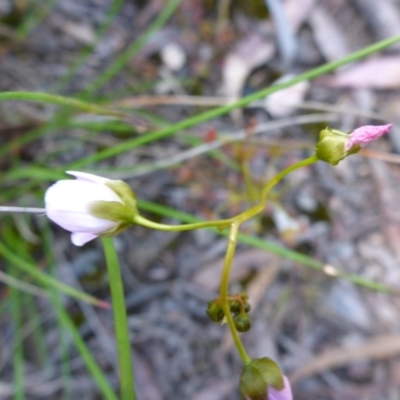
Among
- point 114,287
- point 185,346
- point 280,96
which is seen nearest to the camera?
point 114,287

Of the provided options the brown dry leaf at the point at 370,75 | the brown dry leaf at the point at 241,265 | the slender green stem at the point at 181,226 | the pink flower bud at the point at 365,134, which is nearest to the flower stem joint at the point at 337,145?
the pink flower bud at the point at 365,134

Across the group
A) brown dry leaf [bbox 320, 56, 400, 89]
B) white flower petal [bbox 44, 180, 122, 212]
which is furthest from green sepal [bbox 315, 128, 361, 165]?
brown dry leaf [bbox 320, 56, 400, 89]

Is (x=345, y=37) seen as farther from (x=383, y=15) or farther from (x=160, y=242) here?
(x=160, y=242)

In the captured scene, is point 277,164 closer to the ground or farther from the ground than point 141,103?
closer to the ground

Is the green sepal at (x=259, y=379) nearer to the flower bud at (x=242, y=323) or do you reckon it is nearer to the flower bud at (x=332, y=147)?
the flower bud at (x=242, y=323)

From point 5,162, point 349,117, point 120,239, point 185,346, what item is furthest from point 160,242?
point 349,117

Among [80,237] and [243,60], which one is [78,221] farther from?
[243,60]

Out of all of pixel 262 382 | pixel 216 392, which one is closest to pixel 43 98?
pixel 262 382
